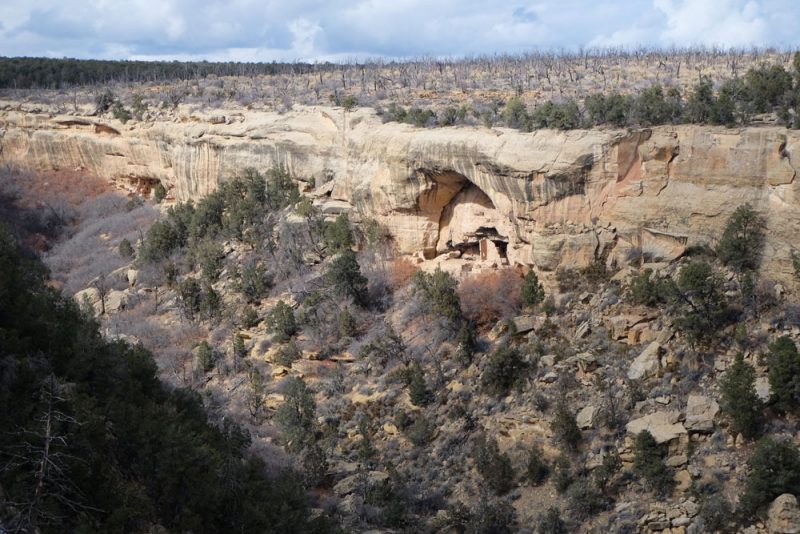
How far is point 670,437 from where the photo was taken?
17.9 meters

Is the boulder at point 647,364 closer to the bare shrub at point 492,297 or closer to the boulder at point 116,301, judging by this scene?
the bare shrub at point 492,297

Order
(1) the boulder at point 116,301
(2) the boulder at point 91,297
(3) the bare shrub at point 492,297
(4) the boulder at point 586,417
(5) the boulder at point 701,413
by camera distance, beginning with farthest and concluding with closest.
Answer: (2) the boulder at point 91,297
(1) the boulder at point 116,301
(3) the bare shrub at point 492,297
(4) the boulder at point 586,417
(5) the boulder at point 701,413

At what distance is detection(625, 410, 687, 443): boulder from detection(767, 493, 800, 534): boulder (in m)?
2.76

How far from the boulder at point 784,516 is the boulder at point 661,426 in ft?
9.07

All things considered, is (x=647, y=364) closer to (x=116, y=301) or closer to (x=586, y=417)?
(x=586, y=417)

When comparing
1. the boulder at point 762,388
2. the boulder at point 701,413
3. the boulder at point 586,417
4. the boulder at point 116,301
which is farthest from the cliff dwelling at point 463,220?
the boulder at point 116,301

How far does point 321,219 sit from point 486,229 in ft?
22.4

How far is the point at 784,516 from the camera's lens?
A: 15.4 m

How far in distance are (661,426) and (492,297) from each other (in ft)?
24.3

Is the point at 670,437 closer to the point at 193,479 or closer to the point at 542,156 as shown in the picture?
the point at 542,156

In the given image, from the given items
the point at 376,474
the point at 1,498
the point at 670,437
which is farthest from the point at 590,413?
the point at 1,498

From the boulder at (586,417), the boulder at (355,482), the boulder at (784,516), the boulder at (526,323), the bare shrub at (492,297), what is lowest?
the boulder at (355,482)

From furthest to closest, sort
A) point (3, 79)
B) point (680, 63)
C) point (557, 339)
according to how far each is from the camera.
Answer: point (3, 79) < point (680, 63) < point (557, 339)

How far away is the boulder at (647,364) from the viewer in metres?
19.7
